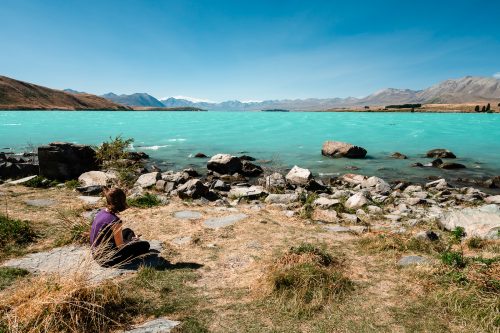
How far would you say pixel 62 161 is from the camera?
17.4 metres

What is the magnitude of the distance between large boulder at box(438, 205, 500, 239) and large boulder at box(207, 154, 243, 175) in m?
16.7

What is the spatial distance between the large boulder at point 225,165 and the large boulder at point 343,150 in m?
12.7

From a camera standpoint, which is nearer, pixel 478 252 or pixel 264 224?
pixel 478 252

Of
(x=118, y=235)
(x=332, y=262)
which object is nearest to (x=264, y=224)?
(x=332, y=262)

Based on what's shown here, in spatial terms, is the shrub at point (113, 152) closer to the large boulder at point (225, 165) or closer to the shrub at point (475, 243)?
the large boulder at point (225, 165)

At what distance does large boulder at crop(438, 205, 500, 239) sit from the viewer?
31.7ft

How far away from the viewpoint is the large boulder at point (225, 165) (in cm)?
2566

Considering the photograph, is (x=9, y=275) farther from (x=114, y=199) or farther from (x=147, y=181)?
(x=147, y=181)

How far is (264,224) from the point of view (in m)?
10.4

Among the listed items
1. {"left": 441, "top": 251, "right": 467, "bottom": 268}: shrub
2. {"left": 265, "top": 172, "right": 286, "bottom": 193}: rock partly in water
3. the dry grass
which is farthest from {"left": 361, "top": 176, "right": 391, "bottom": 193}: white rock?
the dry grass

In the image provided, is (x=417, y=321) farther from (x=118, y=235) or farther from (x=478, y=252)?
(x=118, y=235)

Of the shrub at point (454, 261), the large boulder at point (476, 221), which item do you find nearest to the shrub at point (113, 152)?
the large boulder at point (476, 221)

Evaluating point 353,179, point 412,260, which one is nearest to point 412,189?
point 353,179

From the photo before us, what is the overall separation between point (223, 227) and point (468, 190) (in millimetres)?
16559
